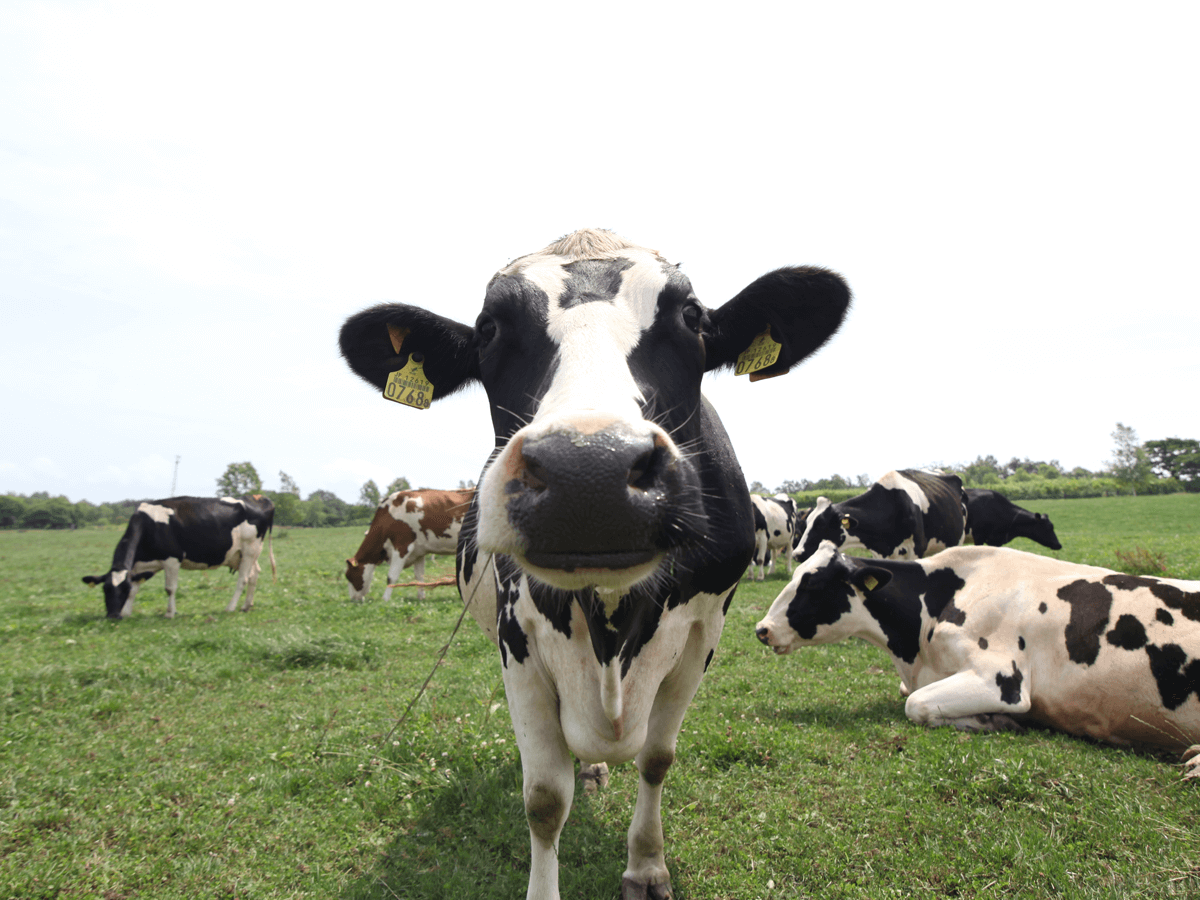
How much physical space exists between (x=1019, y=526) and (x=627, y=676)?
16.6m

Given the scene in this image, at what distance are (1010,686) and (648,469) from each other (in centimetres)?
467

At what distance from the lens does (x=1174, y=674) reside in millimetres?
4270

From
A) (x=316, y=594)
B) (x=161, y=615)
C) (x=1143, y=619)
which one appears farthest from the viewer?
(x=316, y=594)

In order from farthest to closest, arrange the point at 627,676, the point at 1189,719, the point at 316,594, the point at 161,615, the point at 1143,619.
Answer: the point at 316,594 → the point at 161,615 → the point at 1143,619 → the point at 1189,719 → the point at 627,676

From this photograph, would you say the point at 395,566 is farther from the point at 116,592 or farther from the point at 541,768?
the point at 541,768

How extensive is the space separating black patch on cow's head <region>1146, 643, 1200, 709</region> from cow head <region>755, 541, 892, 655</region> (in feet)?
7.00

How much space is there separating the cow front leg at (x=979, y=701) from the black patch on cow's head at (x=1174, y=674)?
787mm

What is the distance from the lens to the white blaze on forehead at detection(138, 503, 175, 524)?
12641 millimetres

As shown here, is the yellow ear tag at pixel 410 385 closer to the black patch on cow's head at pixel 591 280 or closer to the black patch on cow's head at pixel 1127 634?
the black patch on cow's head at pixel 591 280

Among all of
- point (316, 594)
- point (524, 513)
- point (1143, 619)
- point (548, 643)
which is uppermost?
point (524, 513)

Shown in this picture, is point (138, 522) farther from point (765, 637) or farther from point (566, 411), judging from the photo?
point (566, 411)

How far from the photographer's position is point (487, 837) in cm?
348

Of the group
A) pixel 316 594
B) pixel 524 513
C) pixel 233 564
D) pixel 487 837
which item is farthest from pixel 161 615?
pixel 524 513

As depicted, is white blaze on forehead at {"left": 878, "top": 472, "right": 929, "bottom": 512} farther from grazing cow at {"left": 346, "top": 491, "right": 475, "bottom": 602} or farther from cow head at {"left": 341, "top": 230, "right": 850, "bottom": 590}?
cow head at {"left": 341, "top": 230, "right": 850, "bottom": 590}
